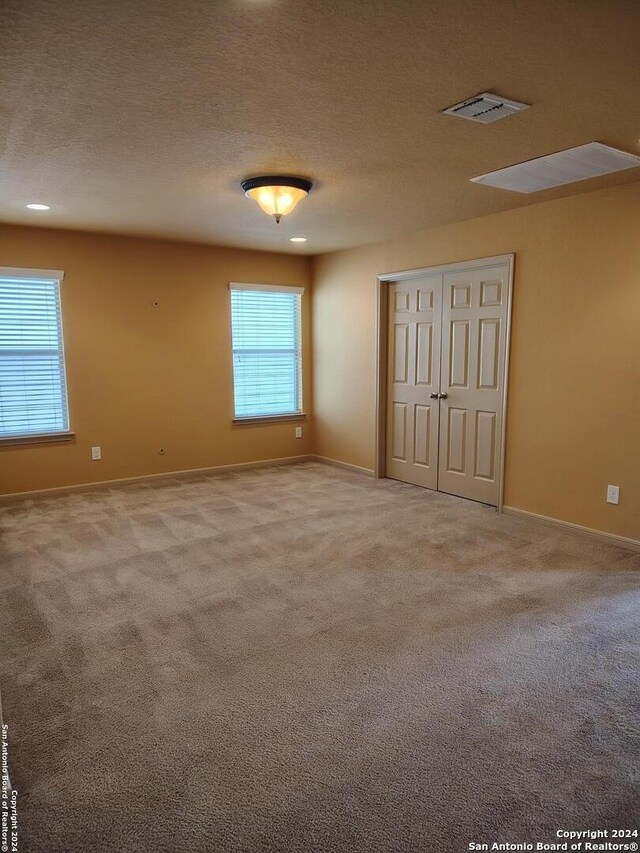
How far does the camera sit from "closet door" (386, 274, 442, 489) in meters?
5.09

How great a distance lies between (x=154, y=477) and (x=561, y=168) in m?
4.45

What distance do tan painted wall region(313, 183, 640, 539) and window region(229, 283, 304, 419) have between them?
1.88m

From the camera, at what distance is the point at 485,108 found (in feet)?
7.79

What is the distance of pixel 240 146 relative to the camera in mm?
2832

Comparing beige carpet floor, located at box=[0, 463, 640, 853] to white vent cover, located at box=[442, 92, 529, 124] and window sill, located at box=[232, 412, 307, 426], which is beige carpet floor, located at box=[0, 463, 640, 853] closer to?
window sill, located at box=[232, 412, 307, 426]

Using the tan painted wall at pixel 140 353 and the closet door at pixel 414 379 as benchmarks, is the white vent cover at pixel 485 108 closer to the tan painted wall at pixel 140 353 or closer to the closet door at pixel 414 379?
the closet door at pixel 414 379

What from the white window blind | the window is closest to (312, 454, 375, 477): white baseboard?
the window

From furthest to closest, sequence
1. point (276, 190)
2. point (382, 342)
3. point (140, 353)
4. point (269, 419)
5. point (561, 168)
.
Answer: point (269, 419)
point (382, 342)
point (140, 353)
point (276, 190)
point (561, 168)

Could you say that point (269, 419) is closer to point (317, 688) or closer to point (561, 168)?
point (561, 168)

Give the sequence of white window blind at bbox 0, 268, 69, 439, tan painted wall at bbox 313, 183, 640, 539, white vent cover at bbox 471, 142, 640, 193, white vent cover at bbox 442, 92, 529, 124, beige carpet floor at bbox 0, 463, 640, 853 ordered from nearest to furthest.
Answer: beige carpet floor at bbox 0, 463, 640, 853 → white vent cover at bbox 442, 92, 529, 124 → white vent cover at bbox 471, 142, 640, 193 → tan painted wall at bbox 313, 183, 640, 539 → white window blind at bbox 0, 268, 69, 439

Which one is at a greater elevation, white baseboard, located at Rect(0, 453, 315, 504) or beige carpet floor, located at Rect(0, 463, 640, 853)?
white baseboard, located at Rect(0, 453, 315, 504)

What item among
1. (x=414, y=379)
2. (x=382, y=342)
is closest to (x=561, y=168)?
(x=414, y=379)

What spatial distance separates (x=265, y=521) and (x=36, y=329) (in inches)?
107

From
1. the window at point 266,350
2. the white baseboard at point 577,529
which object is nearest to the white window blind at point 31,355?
the window at point 266,350
